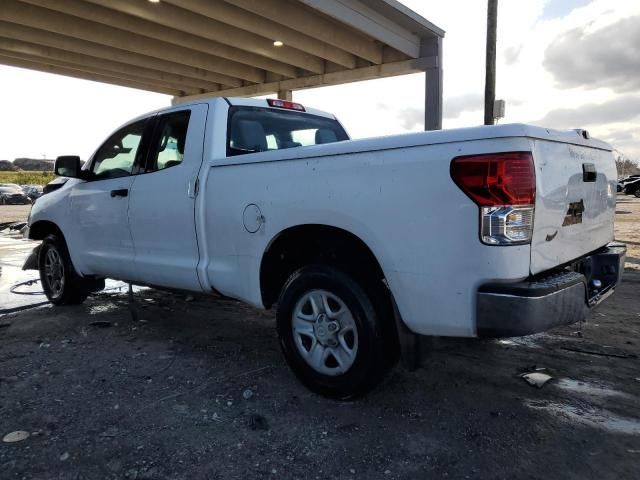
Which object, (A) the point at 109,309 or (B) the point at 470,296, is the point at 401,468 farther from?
(A) the point at 109,309

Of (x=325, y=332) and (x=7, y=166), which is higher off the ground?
(x=7, y=166)

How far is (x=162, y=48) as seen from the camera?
1195 cm

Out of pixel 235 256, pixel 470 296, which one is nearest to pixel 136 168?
pixel 235 256

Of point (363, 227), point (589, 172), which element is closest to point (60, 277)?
point (363, 227)

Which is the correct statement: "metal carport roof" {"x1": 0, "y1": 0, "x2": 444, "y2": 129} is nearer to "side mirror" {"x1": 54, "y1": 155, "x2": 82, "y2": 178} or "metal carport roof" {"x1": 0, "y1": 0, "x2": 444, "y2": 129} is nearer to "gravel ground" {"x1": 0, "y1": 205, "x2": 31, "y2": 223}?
"side mirror" {"x1": 54, "y1": 155, "x2": 82, "y2": 178}

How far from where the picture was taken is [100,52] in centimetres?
1170

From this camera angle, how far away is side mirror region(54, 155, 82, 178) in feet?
15.9

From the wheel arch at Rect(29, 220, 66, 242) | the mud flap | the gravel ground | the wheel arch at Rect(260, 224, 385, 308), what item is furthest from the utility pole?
the gravel ground

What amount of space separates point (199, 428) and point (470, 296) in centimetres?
161

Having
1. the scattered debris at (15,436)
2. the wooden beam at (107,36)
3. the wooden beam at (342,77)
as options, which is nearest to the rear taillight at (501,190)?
the scattered debris at (15,436)

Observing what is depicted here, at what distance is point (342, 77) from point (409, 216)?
11958 mm

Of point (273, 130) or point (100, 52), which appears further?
point (100, 52)

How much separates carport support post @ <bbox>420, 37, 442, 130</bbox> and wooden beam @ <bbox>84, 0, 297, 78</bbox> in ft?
14.8

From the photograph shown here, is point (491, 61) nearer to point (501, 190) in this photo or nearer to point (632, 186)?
point (501, 190)
